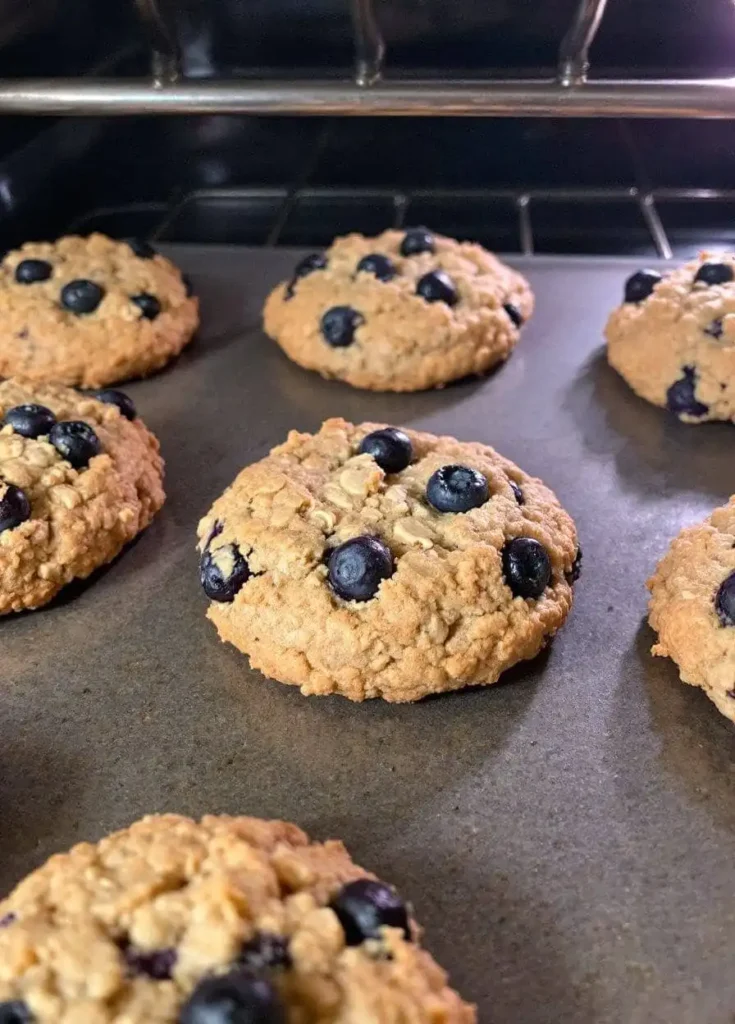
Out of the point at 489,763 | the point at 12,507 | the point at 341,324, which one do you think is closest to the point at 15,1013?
the point at 489,763

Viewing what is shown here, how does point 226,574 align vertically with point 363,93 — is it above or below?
below

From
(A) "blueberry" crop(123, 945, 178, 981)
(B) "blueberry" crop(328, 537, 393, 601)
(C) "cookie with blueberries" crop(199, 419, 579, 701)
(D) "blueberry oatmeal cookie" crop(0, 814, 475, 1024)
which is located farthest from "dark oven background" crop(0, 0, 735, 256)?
(A) "blueberry" crop(123, 945, 178, 981)

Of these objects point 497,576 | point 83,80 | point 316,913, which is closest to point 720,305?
point 497,576

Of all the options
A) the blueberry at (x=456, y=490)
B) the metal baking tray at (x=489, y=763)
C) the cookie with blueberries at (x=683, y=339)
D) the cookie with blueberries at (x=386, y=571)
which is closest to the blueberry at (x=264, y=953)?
the metal baking tray at (x=489, y=763)

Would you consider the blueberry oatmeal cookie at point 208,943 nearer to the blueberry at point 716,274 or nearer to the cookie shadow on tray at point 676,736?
the cookie shadow on tray at point 676,736

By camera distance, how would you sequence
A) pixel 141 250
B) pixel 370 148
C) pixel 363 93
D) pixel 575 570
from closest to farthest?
pixel 575 570 → pixel 363 93 → pixel 141 250 → pixel 370 148

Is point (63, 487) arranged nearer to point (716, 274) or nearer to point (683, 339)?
point (683, 339)
